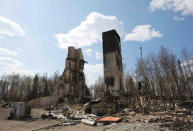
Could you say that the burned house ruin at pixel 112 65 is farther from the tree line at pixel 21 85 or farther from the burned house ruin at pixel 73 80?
the tree line at pixel 21 85

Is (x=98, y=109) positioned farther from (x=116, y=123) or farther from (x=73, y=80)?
(x=73, y=80)

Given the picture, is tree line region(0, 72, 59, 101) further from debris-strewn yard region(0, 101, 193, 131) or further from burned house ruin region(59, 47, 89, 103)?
debris-strewn yard region(0, 101, 193, 131)

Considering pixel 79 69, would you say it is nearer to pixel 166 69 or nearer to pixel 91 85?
pixel 166 69

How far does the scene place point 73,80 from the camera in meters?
28.5

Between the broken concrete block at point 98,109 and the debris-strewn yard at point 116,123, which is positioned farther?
the broken concrete block at point 98,109

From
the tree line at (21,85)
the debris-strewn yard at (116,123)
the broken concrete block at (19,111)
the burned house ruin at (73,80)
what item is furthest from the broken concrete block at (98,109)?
the tree line at (21,85)

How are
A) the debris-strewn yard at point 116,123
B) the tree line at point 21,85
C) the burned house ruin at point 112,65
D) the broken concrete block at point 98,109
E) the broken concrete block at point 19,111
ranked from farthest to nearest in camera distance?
the tree line at point 21,85, the burned house ruin at point 112,65, the broken concrete block at point 98,109, the broken concrete block at point 19,111, the debris-strewn yard at point 116,123

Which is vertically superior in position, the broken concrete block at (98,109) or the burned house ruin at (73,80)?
the burned house ruin at (73,80)

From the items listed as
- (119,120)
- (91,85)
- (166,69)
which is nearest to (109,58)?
(119,120)

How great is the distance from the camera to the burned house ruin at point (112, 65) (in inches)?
656

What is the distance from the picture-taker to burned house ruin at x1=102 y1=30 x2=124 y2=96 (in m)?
16.7

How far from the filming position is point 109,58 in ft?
59.3

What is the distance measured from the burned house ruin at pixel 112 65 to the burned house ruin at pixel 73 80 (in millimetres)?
12386

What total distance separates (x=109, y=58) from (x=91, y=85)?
45207 mm
